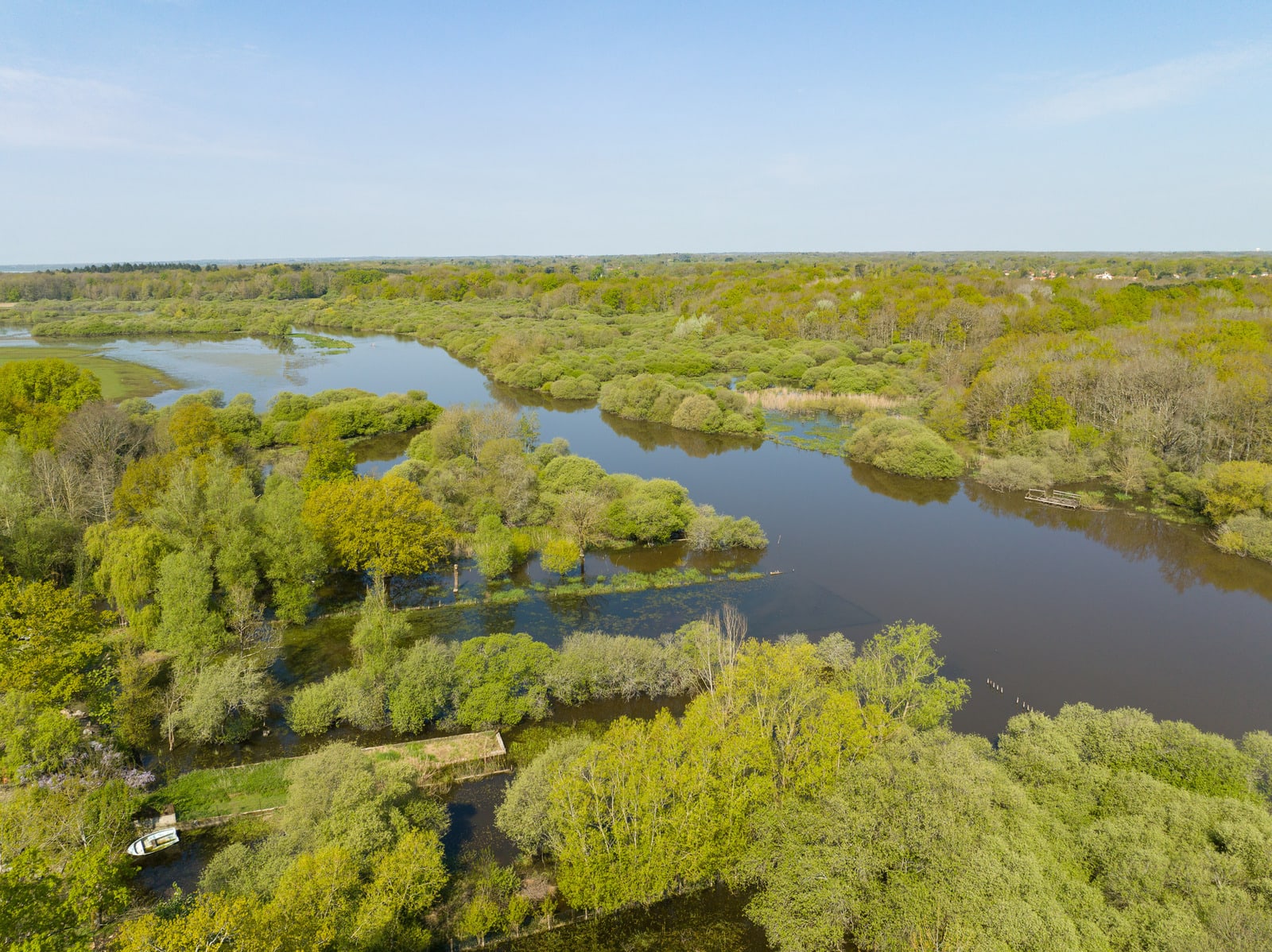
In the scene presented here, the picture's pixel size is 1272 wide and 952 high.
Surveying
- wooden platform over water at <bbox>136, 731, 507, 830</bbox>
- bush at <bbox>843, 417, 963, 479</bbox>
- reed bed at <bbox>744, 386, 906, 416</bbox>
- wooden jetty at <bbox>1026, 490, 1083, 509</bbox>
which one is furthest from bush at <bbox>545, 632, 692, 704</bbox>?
reed bed at <bbox>744, 386, 906, 416</bbox>

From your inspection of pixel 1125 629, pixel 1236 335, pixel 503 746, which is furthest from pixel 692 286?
pixel 503 746

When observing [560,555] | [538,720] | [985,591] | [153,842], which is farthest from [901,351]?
[153,842]

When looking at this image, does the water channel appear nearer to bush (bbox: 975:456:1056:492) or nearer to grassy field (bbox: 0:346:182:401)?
bush (bbox: 975:456:1056:492)

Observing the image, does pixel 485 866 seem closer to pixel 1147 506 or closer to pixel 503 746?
pixel 503 746

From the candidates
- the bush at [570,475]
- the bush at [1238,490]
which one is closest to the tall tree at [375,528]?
the bush at [570,475]

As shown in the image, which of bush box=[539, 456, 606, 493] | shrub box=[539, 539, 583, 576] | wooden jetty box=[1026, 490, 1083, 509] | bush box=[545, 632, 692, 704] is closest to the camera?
bush box=[545, 632, 692, 704]

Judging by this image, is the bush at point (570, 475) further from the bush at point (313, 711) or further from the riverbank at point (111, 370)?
the riverbank at point (111, 370)
